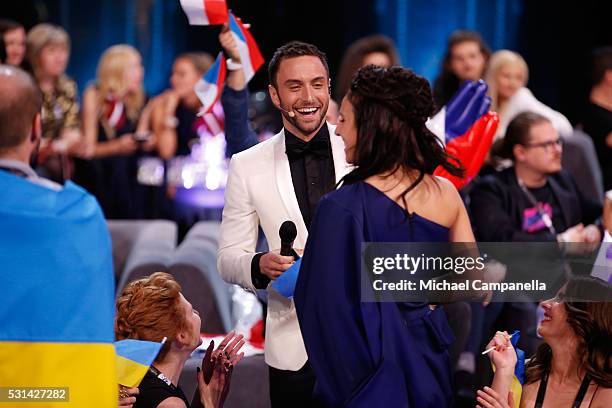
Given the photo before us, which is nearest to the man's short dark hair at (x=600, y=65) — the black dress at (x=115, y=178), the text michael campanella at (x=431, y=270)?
the black dress at (x=115, y=178)

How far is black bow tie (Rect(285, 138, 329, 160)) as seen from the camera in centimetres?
339

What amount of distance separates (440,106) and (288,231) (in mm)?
2980

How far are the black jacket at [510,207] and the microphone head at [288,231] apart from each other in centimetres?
227

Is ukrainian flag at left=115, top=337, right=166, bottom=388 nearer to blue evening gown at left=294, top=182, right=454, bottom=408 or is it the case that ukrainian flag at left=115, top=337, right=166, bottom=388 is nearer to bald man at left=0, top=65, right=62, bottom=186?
blue evening gown at left=294, top=182, right=454, bottom=408

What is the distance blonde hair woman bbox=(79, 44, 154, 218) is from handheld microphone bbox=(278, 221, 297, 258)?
15.0 ft

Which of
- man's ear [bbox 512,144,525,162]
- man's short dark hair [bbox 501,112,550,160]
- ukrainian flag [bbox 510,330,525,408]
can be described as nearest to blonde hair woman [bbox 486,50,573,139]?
man's short dark hair [bbox 501,112,550,160]

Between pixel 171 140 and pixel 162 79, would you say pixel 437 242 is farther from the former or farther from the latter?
pixel 162 79

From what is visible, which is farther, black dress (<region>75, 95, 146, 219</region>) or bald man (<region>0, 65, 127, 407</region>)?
black dress (<region>75, 95, 146, 219</region>)

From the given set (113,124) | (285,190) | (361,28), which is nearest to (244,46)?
(285,190)

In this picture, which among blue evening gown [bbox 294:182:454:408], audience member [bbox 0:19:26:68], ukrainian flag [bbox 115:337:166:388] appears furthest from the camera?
audience member [bbox 0:19:26:68]

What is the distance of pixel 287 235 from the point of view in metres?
3.02

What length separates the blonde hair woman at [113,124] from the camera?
7535 millimetres

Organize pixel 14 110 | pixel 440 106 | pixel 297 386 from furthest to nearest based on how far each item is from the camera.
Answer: pixel 440 106, pixel 297 386, pixel 14 110

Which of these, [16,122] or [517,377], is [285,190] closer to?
[517,377]
